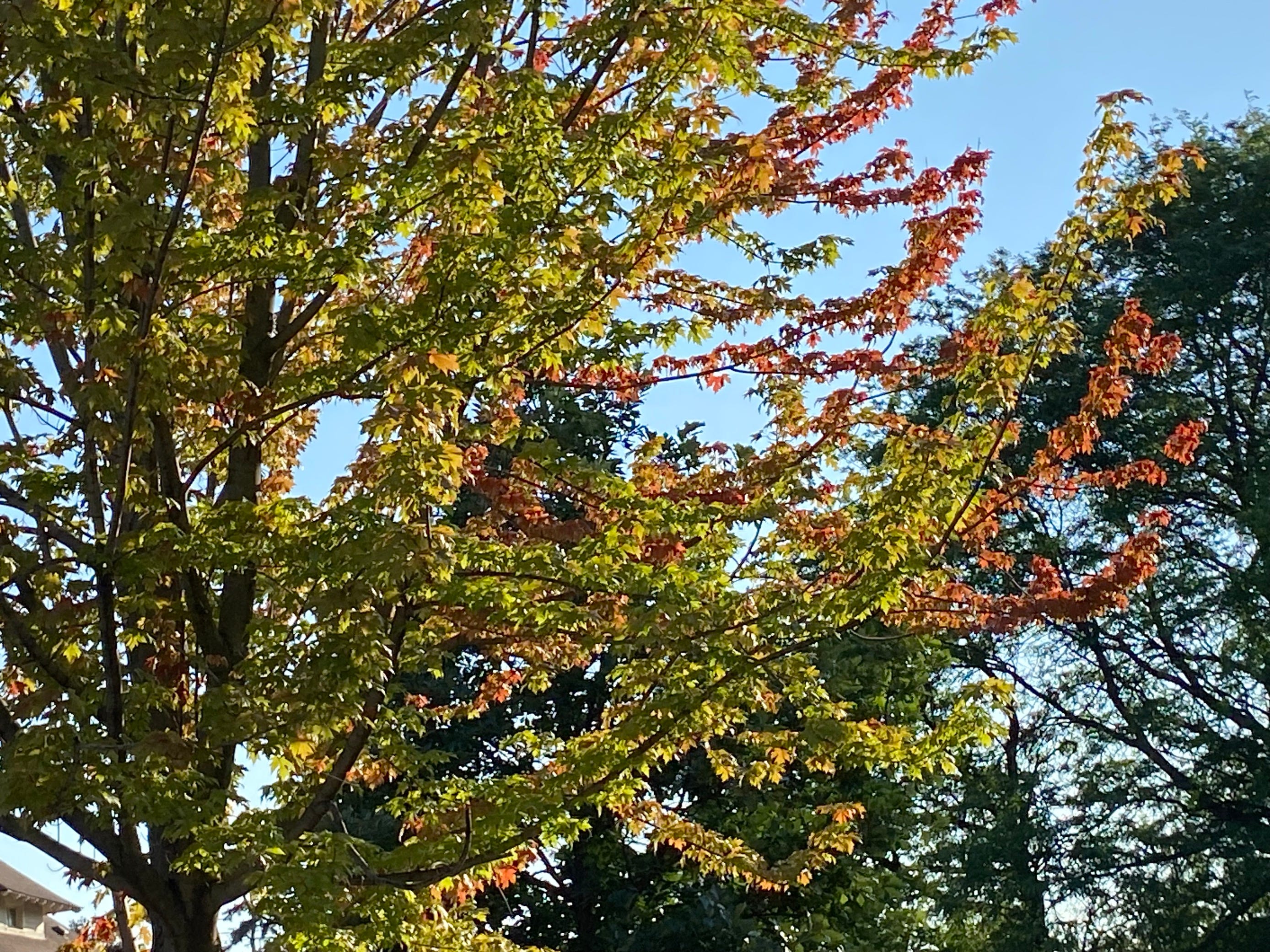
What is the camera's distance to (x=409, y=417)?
4570 mm

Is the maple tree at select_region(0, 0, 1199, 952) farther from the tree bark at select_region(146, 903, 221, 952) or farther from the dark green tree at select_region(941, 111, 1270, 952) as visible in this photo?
the dark green tree at select_region(941, 111, 1270, 952)

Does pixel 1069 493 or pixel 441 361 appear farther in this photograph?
pixel 1069 493

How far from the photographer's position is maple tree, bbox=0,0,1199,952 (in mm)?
4926

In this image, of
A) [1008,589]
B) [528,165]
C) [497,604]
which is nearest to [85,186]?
[528,165]

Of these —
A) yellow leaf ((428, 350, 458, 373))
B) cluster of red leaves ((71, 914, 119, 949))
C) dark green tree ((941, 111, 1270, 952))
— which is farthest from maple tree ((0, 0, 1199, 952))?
dark green tree ((941, 111, 1270, 952))

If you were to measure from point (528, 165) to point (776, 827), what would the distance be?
31.1 ft

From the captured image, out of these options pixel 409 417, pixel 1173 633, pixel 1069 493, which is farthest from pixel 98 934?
pixel 1173 633

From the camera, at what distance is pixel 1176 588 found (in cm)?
1636

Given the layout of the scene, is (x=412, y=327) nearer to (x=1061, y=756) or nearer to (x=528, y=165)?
(x=528, y=165)

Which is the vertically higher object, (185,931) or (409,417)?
(409,417)

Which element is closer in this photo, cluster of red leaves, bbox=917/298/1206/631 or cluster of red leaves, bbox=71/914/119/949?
cluster of red leaves, bbox=917/298/1206/631

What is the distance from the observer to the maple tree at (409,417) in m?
4.93

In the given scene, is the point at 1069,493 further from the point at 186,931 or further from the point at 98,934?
the point at 98,934

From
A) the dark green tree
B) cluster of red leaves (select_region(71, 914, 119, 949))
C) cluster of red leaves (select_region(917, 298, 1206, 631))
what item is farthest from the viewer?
the dark green tree
